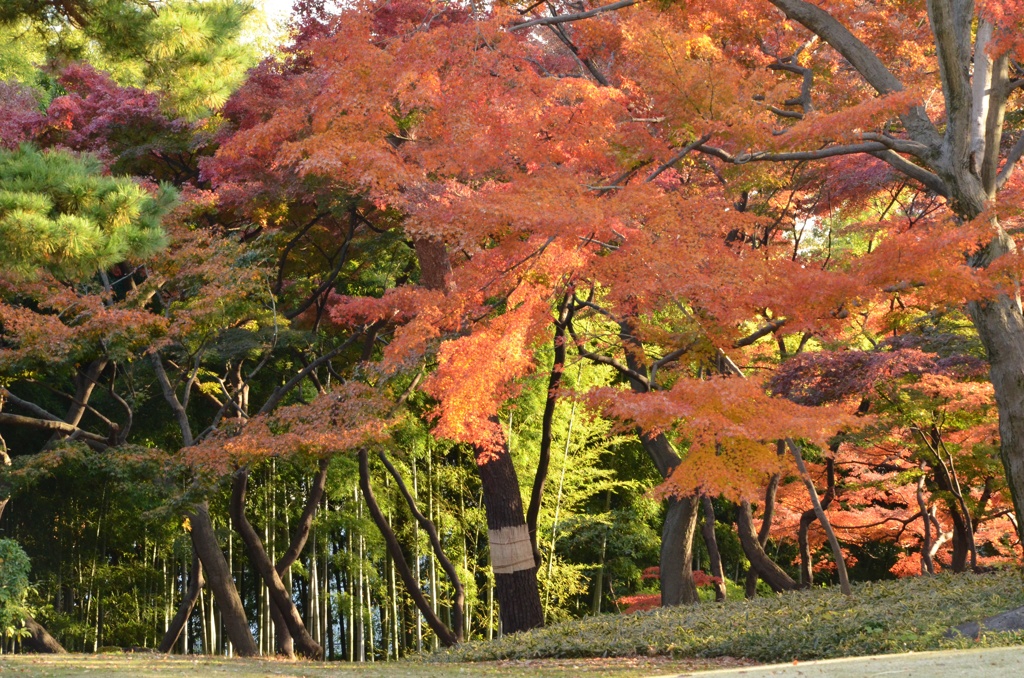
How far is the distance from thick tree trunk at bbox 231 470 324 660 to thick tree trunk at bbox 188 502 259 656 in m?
0.61

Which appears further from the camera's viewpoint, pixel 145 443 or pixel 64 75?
pixel 145 443

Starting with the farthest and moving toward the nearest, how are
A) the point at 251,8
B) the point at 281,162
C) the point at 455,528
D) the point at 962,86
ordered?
1. the point at 455,528
2. the point at 281,162
3. the point at 962,86
4. the point at 251,8

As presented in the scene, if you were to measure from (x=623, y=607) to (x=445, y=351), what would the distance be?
1012 centimetres

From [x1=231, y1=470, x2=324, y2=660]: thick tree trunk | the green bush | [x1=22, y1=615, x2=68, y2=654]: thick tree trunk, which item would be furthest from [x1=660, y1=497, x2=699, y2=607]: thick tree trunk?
[x1=22, y1=615, x2=68, y2=654]: thick tree trunk

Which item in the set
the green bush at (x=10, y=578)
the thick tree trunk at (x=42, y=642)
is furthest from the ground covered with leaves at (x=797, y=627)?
the thick tree trunk at (x=42, y=642)

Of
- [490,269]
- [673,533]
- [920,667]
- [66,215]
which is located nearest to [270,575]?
[673,533]

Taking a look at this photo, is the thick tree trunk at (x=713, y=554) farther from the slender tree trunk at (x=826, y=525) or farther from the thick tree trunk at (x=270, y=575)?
the thick tree trunk at (x=270, y=575)

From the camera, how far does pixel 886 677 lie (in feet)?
14.6

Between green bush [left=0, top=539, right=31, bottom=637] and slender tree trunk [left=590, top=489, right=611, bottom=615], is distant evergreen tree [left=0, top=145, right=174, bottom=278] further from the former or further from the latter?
slender tree trunk [left=590, top=489, right=611, bottom=615]

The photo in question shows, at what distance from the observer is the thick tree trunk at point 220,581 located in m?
10.2

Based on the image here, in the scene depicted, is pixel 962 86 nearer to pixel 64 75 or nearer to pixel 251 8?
pixel 251 8

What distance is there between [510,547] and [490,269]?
2900 millimetres

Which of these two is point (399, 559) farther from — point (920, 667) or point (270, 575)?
point (920, 667)

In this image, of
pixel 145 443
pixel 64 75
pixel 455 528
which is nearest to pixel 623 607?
pixel 455 528
